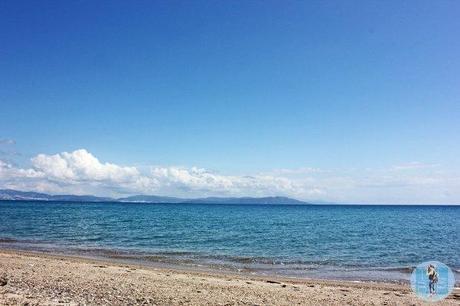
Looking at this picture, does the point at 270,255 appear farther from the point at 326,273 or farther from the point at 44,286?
the point at 44,286

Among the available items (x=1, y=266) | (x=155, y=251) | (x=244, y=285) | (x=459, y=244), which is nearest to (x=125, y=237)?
(x=155, y=251)

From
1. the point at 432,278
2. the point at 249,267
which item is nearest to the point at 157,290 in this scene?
the point at 249,267

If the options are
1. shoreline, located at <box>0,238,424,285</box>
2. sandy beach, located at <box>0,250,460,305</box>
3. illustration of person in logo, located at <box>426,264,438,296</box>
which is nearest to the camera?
sandy beach, located at <box>0,250,460,305</box>

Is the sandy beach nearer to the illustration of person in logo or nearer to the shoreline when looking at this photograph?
the illustration of person in logo

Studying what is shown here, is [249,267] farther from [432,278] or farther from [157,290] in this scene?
[157,290]

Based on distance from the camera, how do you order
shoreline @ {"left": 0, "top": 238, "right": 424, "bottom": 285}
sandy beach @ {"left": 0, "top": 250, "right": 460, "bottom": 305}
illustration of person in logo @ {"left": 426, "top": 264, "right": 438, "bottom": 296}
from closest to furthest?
sandy beach @ {"left": 0, "top": 250, "right": 460, "bottom": 305}, illustration of person in logo @ {"left": 426, "top": 264, "right": 438, "bottom": 296}, shoreline @ {"left": 0, "top": 238, "right": 424, "bottom": 285}

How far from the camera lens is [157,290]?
16375 millimetres

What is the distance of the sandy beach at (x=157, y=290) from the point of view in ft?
46.2

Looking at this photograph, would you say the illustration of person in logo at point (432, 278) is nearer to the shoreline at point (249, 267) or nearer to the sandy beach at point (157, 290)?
the sandy beach at point (157, 290)

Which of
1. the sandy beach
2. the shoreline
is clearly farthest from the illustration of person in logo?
the shoreline

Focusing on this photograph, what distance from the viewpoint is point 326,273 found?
26.8 metres

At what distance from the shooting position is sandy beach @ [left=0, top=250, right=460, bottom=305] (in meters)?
14.1

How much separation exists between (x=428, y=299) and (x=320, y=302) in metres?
5.94

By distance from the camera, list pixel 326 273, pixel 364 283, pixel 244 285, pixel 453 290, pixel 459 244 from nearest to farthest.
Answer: pixel 244 285, pixel 453 290, pixel 364 283, pixel 326 273, pixel 459 244
